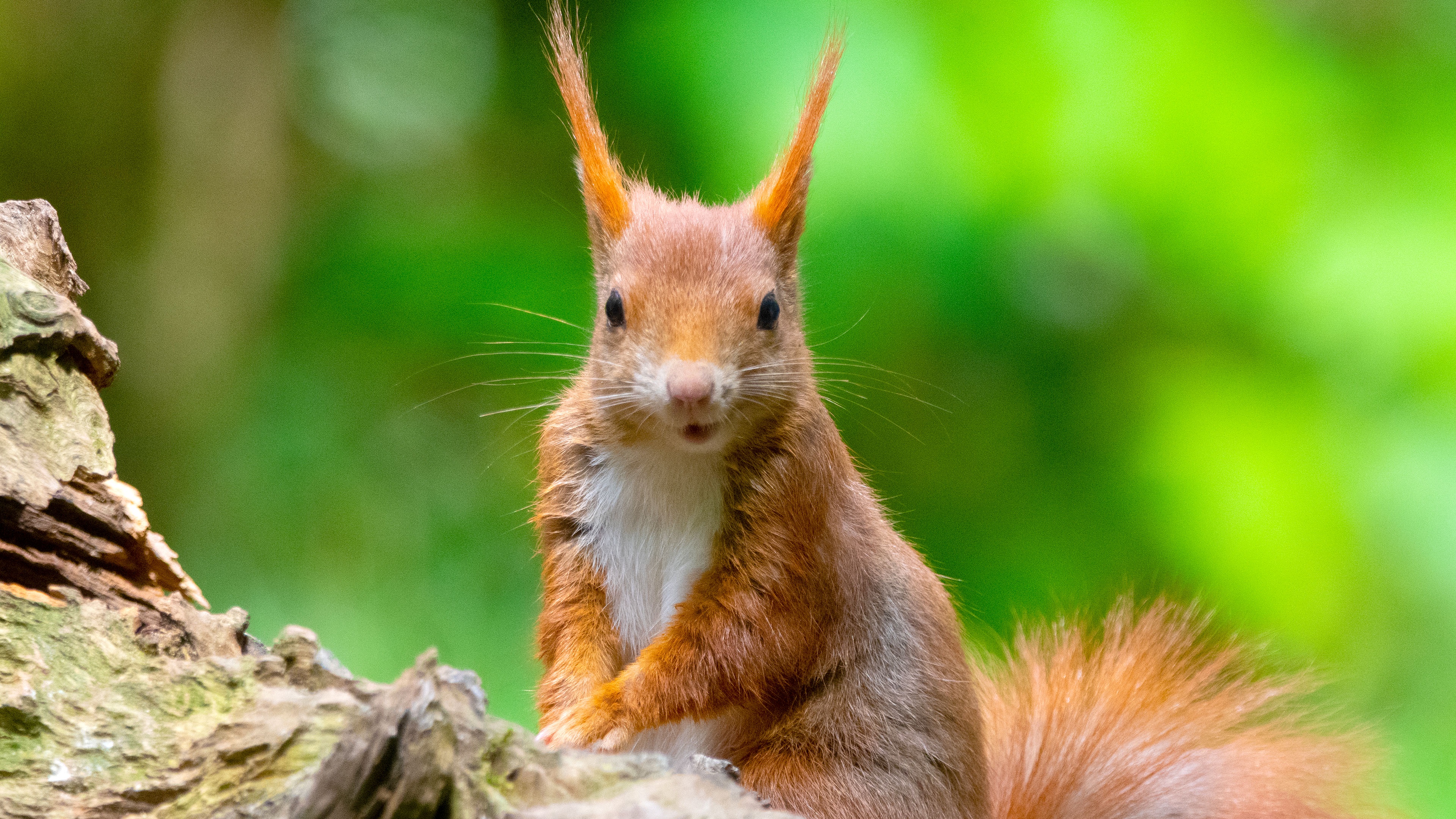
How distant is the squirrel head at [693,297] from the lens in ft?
4.22

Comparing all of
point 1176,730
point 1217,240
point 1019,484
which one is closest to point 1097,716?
point 1176,730

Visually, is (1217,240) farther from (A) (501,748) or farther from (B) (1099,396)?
(A) (501,748)

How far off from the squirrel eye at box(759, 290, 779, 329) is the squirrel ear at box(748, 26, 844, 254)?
11cm

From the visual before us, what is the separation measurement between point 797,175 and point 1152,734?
0.95m

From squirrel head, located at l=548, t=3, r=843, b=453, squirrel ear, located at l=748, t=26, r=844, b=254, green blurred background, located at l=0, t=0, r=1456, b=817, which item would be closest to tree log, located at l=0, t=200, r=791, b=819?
squirrel head, located at l=548, t=3, r=843, b=453

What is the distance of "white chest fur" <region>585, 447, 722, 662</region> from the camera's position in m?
1.43

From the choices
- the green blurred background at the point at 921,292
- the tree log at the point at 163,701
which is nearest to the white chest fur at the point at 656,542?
the tree log at the point at 163,701

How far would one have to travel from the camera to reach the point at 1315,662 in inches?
79.3

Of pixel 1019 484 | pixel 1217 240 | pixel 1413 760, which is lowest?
pixel 1413 760

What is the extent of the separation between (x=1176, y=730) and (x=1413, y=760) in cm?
58

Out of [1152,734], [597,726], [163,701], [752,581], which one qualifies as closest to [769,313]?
[752,581]

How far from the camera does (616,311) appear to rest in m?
1.38

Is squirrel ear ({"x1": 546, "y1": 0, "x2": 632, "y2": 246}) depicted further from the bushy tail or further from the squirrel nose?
the bushy tail

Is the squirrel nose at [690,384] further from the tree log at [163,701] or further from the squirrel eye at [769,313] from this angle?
the tree log at [163,701]
